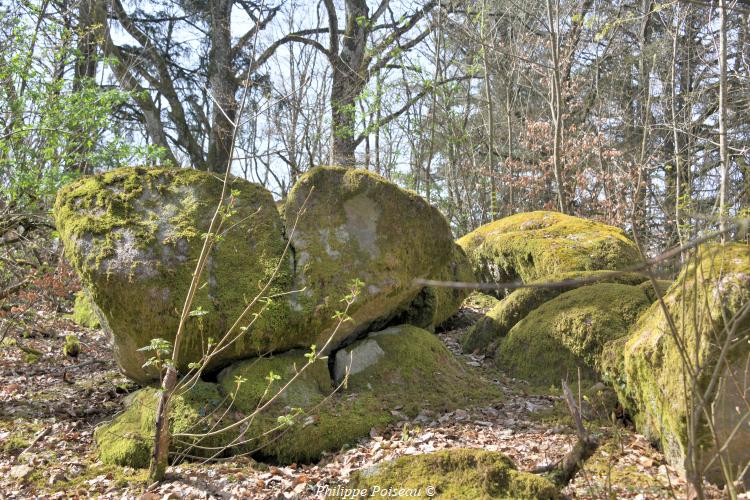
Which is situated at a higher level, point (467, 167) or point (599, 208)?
point (467, 167)

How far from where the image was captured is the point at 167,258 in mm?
4930

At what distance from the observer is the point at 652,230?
46.8 ft

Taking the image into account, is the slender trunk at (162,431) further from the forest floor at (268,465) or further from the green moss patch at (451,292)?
the green moss patch at (451,292)

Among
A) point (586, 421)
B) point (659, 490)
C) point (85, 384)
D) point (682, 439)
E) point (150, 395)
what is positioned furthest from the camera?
point (85, 384)

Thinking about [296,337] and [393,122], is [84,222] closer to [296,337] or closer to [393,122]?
[296,337]

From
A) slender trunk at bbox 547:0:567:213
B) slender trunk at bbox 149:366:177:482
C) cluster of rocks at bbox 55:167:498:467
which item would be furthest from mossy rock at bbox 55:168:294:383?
slender trunk at bbox 547:0:567:213

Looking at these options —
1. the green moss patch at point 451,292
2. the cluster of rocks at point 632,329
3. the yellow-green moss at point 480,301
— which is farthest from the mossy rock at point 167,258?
the yellow-green moss at point 480,301

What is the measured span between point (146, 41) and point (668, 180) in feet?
48.4

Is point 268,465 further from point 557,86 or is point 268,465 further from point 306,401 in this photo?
point 557,86

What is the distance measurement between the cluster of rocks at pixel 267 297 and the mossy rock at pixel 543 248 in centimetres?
255

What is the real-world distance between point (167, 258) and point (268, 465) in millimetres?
1972

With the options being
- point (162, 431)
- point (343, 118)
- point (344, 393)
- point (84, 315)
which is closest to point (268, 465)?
point (162, 431)

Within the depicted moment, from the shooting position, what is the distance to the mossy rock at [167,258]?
15.7 ft

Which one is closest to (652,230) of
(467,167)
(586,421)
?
(467,167)
